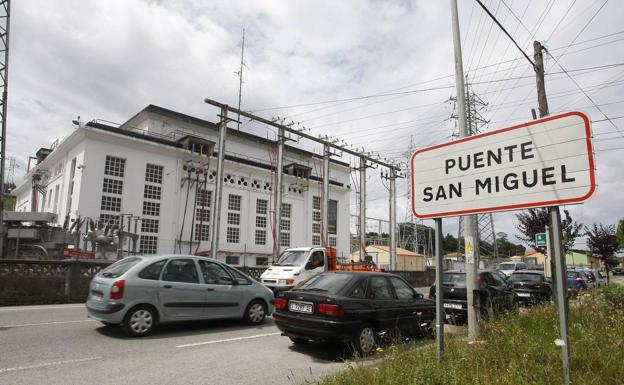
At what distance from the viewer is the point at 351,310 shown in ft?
23.2

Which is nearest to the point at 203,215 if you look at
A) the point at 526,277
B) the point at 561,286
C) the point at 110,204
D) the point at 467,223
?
the point at 110,204

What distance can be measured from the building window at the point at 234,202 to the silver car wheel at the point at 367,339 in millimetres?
29348

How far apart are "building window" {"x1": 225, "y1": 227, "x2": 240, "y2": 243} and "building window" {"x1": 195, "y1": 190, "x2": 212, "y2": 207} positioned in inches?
117

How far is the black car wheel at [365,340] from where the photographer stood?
7.09 m

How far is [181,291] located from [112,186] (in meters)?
23.8

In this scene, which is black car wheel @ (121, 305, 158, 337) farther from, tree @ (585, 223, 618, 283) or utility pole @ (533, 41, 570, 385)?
tree @ (585, 223, 618, 283)

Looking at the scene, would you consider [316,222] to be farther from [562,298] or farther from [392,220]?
[562,298]

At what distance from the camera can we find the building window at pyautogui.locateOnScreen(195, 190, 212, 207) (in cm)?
3194

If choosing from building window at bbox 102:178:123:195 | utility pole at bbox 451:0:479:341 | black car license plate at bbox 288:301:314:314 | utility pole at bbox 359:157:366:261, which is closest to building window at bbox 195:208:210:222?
building window at bbox 102:178:123:195

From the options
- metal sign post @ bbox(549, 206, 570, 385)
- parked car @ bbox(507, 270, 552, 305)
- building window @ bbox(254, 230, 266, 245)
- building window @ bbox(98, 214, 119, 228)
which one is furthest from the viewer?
building window @ bbox(254, 230, 266, 245)

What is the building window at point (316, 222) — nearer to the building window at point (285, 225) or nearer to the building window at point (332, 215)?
the building window at point (332, 215)

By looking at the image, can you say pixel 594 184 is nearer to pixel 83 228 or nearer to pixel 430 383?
pixel 430 383

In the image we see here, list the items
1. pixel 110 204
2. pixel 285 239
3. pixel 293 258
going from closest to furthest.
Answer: pixel 293 258 → pixel 110 204 → pixel 285 239

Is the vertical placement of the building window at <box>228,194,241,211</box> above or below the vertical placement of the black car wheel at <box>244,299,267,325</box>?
above
